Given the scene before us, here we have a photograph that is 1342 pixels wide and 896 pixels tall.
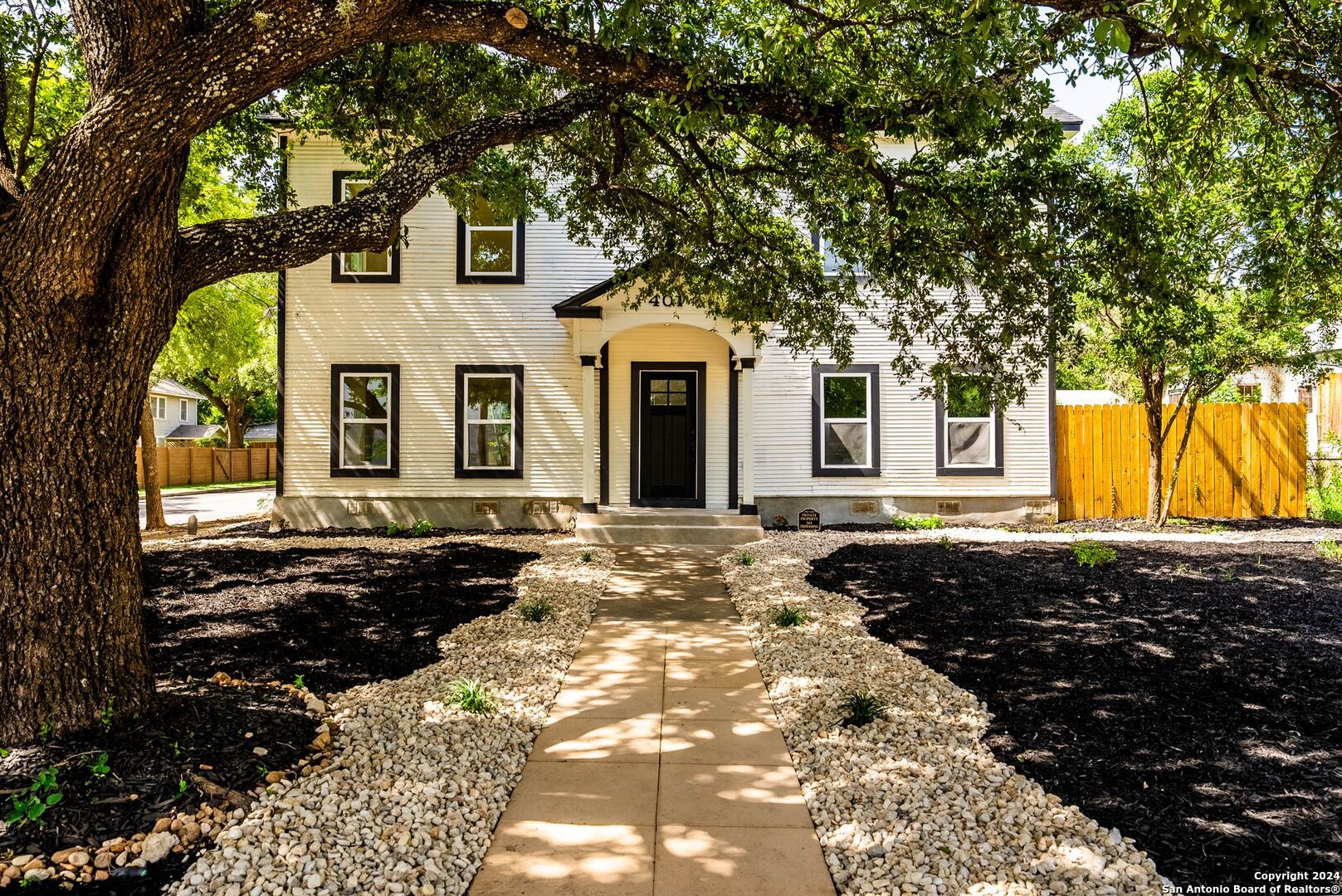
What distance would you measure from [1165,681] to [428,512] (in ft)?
34.9

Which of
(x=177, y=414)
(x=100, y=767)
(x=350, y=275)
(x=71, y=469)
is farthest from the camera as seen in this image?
(x=177, y=414)

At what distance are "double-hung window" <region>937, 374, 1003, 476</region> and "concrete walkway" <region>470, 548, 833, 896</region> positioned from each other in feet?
27.5

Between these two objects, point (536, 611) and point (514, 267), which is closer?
point (536, 611)

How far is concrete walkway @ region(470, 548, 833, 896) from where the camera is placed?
2.54 metres

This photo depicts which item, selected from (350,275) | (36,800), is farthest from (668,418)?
(36,800)

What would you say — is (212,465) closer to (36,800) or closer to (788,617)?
(788,617)

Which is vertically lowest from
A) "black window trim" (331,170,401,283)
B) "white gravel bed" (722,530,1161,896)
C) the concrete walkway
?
the concrete walkway

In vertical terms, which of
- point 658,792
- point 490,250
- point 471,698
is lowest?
point 658,792

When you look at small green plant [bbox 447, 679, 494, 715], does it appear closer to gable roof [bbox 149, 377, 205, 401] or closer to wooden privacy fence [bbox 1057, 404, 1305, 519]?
wooden privacy fence [bbox 1057, 404, 1305, 519]

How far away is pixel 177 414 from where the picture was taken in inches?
1906

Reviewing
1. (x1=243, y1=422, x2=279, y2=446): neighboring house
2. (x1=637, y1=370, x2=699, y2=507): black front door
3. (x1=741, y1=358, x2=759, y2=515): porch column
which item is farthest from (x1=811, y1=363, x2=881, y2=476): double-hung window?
(x1=243, y1=422, x2=279, y2=446): neighboring house

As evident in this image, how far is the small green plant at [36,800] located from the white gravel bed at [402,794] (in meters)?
0.59

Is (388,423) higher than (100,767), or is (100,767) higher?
(388,423)

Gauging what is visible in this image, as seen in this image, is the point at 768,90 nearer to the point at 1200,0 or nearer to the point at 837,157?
the point at 837,157
